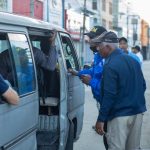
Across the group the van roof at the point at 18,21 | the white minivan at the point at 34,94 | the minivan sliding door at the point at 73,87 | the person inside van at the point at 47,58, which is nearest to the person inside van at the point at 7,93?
the white minivan at the point at 34,94

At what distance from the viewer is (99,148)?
25.6 feet

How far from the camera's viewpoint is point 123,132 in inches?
192

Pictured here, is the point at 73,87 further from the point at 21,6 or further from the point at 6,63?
the point at 21,6

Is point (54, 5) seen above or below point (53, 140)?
above

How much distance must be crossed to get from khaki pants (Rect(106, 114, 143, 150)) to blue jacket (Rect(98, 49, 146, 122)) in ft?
0.22

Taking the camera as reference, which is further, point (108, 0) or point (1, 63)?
point (108, 0)

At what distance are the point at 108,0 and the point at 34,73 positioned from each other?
5400 centimetres

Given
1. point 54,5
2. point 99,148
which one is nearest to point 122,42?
point 99,148

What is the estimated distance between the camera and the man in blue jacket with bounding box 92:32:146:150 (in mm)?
4734

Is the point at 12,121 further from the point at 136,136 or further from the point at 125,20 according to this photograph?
the point at 125,20

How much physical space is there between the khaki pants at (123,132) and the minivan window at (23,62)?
0.90 m

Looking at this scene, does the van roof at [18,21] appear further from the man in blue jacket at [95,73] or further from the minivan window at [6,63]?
the man in blue jacket at [95,73]

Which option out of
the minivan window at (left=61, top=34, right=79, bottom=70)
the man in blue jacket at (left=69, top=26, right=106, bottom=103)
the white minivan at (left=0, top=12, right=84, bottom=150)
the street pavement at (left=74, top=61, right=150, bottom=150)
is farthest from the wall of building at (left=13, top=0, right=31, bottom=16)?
the man in blue jacket at (left=69, top=26, right=106, bottom=103)

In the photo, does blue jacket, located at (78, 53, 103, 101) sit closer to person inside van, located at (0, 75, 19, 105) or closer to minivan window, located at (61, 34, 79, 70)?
minivan window, located at (61, 34, 79, 70)
